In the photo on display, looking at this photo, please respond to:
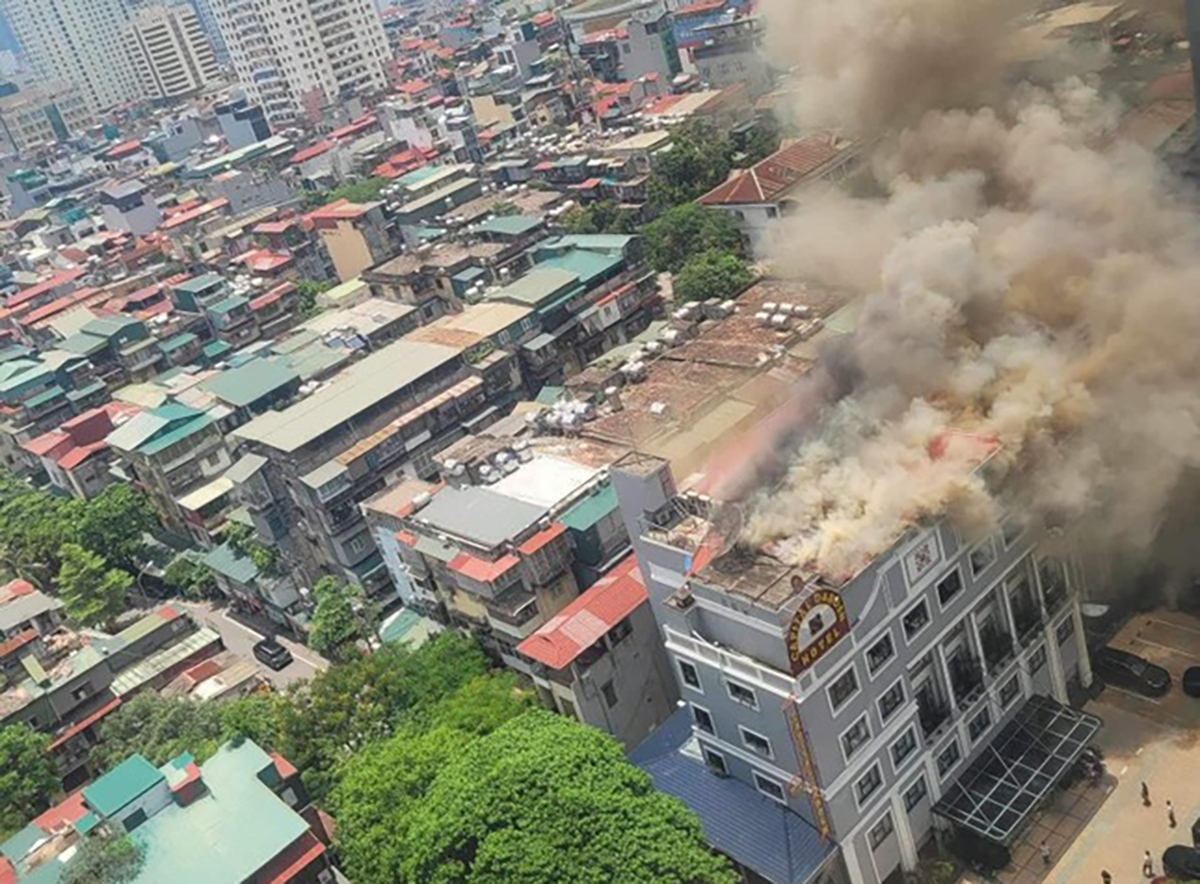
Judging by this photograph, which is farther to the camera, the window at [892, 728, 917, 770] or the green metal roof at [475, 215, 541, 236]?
the green metal roof at [475, 215, 541, 236]

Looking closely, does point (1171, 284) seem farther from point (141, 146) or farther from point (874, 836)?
point (141, 146)

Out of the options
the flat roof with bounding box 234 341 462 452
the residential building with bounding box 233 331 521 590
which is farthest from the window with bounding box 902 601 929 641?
the flat roof with bounding box 234 341 462 452

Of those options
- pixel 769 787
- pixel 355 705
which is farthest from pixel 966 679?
pixel 355 705

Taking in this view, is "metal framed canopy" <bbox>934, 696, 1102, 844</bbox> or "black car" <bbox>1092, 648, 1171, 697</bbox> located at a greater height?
"metal framed canopy" <bbox>934, 696, 1102, 844</bbox>

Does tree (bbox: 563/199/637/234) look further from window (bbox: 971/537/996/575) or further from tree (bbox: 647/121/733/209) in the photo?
window (bbox: 971/537/996/575)

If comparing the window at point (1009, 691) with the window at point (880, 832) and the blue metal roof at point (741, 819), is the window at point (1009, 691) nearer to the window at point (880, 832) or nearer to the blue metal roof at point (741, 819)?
the window at point (880, 832)

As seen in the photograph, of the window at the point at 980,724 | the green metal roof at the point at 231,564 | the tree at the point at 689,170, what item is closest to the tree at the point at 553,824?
the window at the point at 980,724
